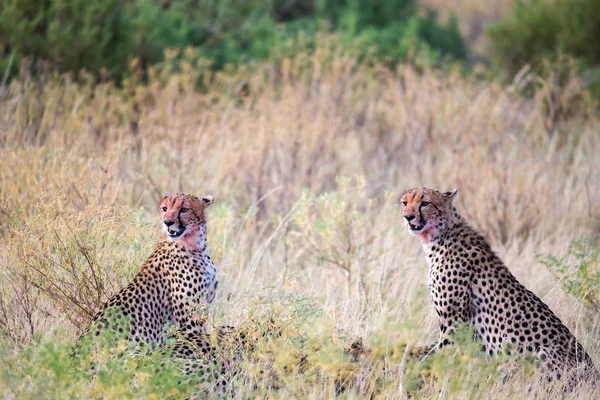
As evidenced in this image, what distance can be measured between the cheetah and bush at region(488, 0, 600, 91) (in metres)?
6.72

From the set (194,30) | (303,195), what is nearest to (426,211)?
(303,195)

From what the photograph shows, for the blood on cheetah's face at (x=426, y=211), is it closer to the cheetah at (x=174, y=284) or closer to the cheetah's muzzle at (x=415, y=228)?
the cheetah's muzzle at (x=415, y=228)

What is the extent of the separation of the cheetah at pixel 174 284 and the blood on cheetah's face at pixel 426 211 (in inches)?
36.7

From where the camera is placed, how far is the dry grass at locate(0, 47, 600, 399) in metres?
4.25

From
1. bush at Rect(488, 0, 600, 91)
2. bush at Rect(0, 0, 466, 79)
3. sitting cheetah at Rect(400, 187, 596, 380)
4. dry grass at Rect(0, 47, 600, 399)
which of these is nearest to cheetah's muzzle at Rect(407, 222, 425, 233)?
sitting cheetah at Rect(400, 187, 596, 380)

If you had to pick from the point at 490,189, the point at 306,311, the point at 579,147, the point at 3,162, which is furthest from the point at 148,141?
the point at 579,147

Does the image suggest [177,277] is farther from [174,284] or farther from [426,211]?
[426,211]

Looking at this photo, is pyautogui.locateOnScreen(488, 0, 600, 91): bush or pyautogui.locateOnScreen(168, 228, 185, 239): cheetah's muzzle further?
pyautogui.locateOnScreen(488, 0, 600, 91): bush

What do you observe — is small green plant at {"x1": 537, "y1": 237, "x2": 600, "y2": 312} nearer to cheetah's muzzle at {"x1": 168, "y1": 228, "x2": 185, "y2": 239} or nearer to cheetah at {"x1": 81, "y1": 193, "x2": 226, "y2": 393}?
cheetah at {"x1": 81, "y1": 193, "x2": 226, "y2": 393}

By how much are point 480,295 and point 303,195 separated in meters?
1.25

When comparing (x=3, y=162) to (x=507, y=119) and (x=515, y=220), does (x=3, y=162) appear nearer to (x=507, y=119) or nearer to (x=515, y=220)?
(x=515, y=220)

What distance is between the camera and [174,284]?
4.26 meters

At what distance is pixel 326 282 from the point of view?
17.7ft

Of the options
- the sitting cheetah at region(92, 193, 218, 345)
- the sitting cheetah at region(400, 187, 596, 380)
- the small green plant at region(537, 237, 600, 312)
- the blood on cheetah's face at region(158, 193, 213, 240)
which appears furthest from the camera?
the small green plant at region(537, 237, 600, 312)
